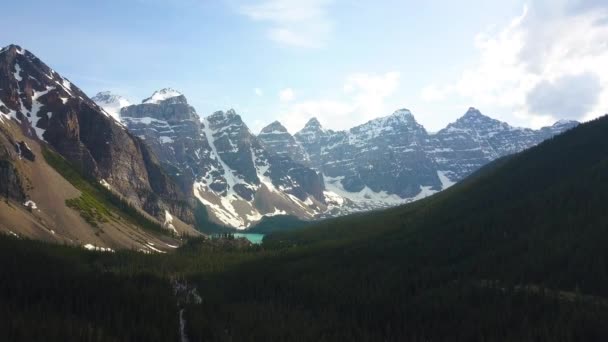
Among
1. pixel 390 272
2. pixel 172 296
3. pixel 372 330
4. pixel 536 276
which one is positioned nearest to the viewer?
pixel 372 330

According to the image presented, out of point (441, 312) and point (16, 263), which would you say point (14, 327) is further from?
point (441, 312)

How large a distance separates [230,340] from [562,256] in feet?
331

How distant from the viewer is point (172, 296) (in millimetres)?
146625

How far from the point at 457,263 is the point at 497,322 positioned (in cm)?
5720

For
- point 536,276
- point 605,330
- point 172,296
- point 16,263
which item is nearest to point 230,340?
point 172,296

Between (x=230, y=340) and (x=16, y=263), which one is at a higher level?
(x=16, y=263)

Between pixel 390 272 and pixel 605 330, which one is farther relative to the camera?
pixel 390 272

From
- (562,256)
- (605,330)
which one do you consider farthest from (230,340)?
(562,256)

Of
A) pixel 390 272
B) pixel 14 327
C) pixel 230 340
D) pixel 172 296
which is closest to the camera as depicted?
pixel 14 327

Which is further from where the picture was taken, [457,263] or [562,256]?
[457,263]

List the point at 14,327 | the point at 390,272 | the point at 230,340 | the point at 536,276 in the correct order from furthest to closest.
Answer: the point at 390,272, the point at 536,276, the point at 230,340, the point at 14,327

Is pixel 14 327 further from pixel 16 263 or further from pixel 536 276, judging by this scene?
pixel 536 276

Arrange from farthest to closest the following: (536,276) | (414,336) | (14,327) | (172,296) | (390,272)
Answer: (390,272)
(536,276)
(172,296)
(414,336)
(14,327)

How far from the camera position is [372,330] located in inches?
5335
